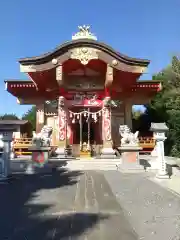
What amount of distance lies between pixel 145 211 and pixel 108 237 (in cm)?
160

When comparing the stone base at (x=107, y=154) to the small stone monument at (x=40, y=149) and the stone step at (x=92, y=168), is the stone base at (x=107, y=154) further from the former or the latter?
the small stone monument at (x=40, y=149)

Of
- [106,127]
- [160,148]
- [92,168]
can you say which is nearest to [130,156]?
[92,168]

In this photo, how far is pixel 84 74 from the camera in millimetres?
17438

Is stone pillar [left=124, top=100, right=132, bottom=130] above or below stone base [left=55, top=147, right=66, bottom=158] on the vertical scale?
above

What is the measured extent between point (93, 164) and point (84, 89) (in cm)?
569

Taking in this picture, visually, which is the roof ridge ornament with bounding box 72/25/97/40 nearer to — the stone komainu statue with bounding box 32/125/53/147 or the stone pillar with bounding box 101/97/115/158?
the stone pillar with bounding box 101/97/115/158

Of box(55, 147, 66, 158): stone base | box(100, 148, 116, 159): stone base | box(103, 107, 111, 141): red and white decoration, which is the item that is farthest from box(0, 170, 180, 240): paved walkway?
box(103, 107, 111, 141): red and white decoration

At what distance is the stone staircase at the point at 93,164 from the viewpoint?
12977mm

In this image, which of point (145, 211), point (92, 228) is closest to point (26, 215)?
point (92, 228)

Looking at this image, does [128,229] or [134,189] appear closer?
[128,229]

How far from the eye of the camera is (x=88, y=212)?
512 centimetres

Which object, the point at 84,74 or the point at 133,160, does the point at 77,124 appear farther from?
the point at 133,160

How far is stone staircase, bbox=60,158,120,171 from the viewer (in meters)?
13.0

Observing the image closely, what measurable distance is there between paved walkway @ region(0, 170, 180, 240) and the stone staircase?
481 cm
